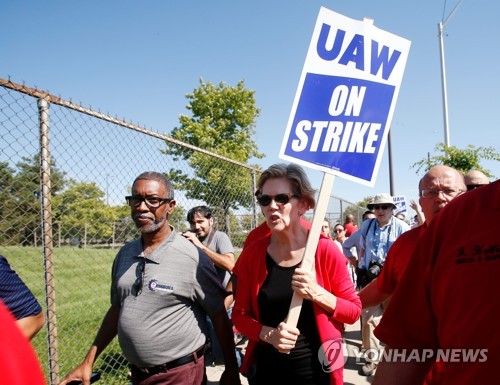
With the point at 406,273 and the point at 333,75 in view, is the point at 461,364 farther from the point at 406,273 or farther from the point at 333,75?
the point at 333,75

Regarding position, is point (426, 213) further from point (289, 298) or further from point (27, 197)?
point (27, 197)

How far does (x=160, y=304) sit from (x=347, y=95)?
1.64m

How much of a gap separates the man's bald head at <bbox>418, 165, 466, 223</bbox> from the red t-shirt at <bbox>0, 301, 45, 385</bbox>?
8.23 feet

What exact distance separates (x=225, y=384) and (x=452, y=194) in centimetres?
192

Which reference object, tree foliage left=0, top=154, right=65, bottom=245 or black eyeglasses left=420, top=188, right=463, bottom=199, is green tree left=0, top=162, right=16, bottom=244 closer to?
tree foliage left=0, top=154, right=65, bottom=245

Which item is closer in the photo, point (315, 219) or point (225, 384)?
point (315, 219)

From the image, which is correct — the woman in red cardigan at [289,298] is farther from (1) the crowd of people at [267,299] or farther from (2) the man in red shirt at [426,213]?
(2) the man in red shirt at [426,213]

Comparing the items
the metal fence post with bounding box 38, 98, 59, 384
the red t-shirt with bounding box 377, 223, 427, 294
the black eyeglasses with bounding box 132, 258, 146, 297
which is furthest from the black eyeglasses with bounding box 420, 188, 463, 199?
the metal fence post with bounding box 38, 98, 59, 384

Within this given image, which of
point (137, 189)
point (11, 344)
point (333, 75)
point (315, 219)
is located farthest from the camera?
point (137, 189)

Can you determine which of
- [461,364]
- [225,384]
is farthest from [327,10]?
[225,384]

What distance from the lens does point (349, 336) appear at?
20.3 ft

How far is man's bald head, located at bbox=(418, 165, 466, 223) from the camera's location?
8.12ft

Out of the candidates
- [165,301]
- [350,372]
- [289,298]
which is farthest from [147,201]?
[350,372]

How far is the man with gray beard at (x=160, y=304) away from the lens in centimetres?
218
